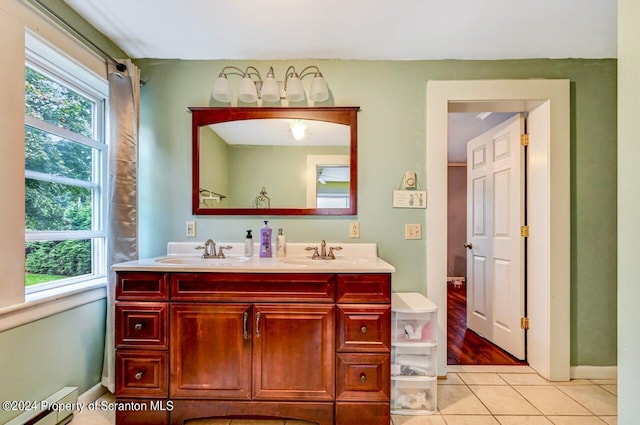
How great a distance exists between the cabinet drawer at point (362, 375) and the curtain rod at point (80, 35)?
2.21m

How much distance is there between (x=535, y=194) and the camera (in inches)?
88.0

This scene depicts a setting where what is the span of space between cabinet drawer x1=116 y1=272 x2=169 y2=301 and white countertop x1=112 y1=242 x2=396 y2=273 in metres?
0.04

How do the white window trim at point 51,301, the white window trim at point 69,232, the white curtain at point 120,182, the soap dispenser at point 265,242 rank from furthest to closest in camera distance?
the soap dispenser at point 265,242
the white curtain at point 120,182
the white window trim at point 69,232
the white window trim at point 51,301

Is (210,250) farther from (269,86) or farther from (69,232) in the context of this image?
(269,86)

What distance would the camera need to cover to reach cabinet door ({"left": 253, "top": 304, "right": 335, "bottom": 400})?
155cm

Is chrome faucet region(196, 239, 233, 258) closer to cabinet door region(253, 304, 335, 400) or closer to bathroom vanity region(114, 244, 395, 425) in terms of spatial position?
bathroom vanity region(114, 244, 395, 425)

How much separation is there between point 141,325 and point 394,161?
1.84m

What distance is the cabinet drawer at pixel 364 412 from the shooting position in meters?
1.54

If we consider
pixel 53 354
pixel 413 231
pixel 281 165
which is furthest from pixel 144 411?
pixel 413 231

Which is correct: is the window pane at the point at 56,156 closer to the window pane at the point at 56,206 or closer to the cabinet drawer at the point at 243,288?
the window pane at the point at 56,206

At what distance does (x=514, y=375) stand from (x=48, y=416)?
9.21 ft

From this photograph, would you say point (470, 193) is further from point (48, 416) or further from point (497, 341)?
point (48, 416)

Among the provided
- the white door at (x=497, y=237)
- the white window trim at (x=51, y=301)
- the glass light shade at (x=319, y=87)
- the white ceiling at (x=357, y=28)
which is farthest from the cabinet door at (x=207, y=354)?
the white door at (x=497, y=237)

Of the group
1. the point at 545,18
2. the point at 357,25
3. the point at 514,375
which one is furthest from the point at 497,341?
the point at 357,25
